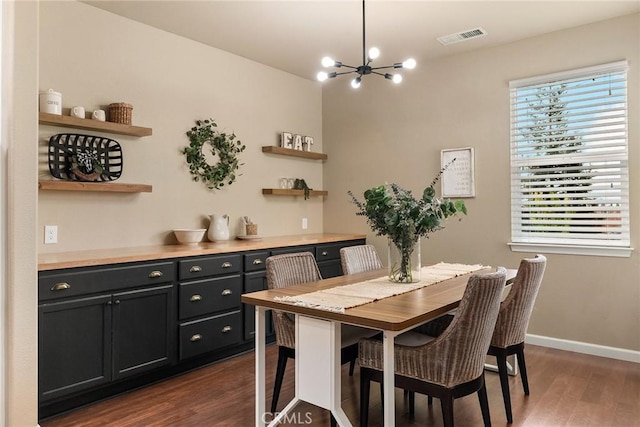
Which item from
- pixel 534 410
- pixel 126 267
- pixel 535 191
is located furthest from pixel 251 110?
pixel 534 410

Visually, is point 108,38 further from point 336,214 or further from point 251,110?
point 336,214

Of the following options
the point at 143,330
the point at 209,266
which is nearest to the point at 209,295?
the point at 209,266

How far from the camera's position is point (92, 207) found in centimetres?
332

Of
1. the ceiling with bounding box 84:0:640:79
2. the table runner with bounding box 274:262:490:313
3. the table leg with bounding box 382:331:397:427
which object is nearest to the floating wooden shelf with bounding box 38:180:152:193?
the ceiling with bounding box 84:0:640:79

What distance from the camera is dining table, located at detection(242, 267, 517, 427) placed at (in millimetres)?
1923

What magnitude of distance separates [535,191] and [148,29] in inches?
137

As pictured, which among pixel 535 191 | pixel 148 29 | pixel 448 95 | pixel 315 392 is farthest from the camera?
pixel 448 95

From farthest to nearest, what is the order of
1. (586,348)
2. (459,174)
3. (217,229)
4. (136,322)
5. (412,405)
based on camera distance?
1. (459,174)
2. (217,229)
3. (586,348)
4. (136,322)
5. (412,405)

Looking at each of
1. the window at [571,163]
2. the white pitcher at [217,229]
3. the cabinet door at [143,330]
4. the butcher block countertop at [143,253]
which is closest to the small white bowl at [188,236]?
the butcher block countertop at [143,253]

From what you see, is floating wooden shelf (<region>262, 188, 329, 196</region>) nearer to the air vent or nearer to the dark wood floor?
the dark wood floor

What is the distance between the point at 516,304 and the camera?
2.61 meters

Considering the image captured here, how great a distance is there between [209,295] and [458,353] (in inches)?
81.0

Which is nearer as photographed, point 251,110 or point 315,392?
point 315,392

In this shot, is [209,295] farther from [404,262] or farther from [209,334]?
[404,262]
